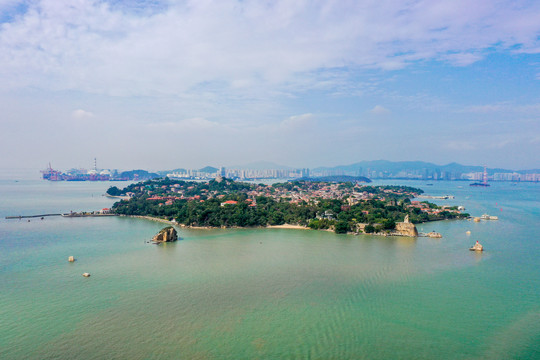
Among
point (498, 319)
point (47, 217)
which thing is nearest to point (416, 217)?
point (498, 319)

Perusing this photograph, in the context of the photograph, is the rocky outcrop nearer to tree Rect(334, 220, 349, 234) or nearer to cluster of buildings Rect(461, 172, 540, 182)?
tree Rect(334, 220, 349, 234)

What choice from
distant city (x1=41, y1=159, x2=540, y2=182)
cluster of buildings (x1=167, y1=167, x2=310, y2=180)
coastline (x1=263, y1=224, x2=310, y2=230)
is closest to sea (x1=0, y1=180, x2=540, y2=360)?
coastline (x1=263, y1=224, x2=310, y2=230)

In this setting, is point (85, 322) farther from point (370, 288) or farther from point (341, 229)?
point (341, 229)

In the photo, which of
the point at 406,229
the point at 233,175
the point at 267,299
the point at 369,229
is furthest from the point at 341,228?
the point at 233,175

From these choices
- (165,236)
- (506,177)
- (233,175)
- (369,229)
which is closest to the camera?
(165,236)

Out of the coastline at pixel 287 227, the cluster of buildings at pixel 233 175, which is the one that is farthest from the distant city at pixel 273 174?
the coastline at pixel 287 227

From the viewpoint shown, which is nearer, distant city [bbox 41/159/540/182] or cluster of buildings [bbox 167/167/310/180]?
distant city [bbox 41/159/540/182]

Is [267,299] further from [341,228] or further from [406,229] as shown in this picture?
[406,229]

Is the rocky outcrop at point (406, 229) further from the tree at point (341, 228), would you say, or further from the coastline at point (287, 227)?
the coastline at point (287, 227)
